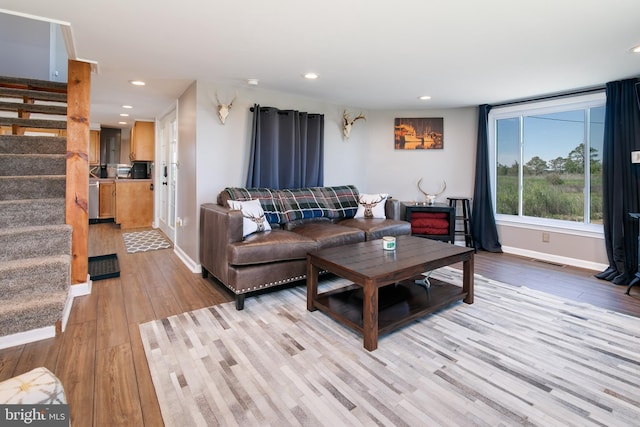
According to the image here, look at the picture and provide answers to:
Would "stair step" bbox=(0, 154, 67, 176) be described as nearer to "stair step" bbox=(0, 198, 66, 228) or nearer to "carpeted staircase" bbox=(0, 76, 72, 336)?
"carpeted staircase" bbox=(0, 76, 72, 336)

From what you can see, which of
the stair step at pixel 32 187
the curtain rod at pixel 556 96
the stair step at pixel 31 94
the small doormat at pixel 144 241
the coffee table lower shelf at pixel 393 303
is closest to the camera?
the coffee table lower shelf at pixel 393 303

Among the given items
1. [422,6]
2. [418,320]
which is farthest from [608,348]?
[422,6]

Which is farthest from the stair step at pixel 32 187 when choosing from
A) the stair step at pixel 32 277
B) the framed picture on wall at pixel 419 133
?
the framed picture on wall at pixel 419 133

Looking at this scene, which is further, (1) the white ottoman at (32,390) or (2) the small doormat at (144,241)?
(2) the small doormat at (144,241)

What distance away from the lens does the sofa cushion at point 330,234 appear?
3166mm

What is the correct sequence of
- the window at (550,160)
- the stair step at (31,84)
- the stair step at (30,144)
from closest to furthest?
the stair step at (30,144) < the stair step at (31,84) < the window at (550,160)

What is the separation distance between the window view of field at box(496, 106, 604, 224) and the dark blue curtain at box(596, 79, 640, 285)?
1.07ft

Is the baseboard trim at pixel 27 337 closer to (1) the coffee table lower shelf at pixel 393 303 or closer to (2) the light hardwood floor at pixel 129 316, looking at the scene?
(2) the light hardwood floor at pixel 129 316

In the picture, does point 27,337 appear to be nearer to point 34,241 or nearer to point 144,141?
point 34,241

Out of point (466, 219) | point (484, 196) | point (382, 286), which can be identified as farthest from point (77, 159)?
point (484, 196)

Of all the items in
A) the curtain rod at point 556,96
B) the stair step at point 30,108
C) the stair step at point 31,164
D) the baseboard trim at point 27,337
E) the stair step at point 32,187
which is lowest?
the baseboard trim at point 27,337

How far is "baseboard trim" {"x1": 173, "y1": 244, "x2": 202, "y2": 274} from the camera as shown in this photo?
3664mm

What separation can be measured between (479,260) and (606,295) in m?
1.36

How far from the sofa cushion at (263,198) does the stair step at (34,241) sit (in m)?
1.38
